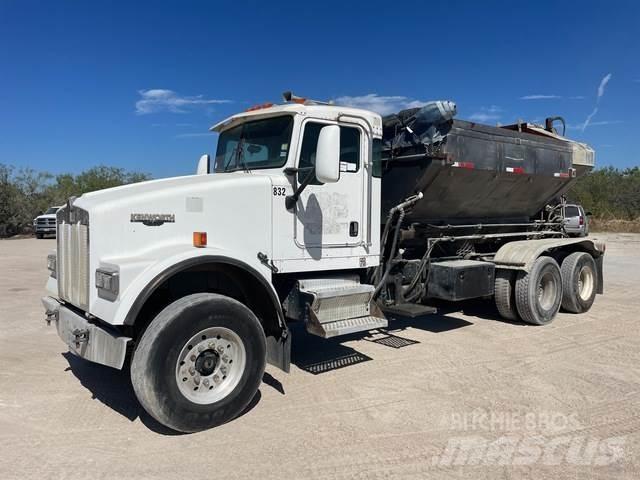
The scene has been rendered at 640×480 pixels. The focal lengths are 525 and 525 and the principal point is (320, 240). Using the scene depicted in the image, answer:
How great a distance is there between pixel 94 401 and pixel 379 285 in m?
3.31

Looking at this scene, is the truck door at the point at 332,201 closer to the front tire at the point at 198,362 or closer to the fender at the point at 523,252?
the front tire at the point at 198,362

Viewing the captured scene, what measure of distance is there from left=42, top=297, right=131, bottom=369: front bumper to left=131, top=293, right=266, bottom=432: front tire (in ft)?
0.46

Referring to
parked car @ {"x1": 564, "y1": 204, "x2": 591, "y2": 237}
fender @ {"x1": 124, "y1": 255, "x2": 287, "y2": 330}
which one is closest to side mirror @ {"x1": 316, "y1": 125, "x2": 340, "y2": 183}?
fender @ {"x1": 124, "y1": 255, "x2": 287, "y2": 330}

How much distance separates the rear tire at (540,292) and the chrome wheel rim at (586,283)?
100cm

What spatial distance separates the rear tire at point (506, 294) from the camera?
802 cm

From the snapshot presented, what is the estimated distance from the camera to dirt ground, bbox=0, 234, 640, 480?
11.8ft

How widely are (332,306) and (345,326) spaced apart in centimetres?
24

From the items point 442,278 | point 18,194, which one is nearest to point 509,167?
point 442,278

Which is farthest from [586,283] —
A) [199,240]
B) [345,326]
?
[199,240]

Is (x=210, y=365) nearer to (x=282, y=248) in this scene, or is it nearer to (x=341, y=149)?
(x=282, y=248)

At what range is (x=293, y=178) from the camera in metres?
5.23

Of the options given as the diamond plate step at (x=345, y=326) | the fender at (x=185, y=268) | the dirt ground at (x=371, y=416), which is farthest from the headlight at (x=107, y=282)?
the diamond plate step at (x=345, y=326)

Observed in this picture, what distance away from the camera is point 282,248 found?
5.17 metres

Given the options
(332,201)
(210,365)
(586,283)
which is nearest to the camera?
(210,365)
